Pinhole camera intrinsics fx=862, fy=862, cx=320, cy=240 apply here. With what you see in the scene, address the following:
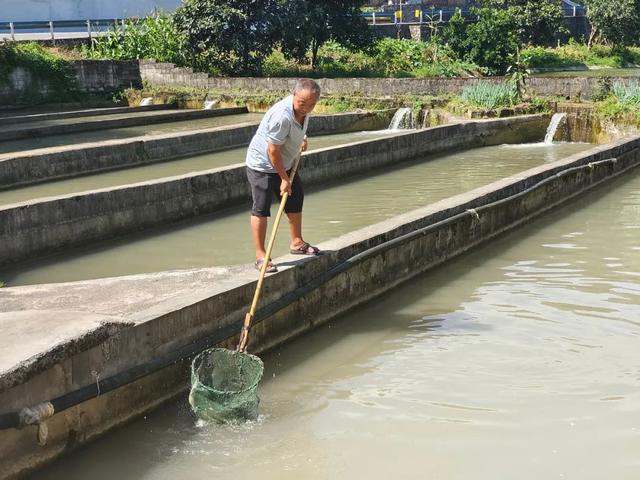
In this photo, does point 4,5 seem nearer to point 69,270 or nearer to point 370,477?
point 69,270

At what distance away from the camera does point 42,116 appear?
20.6 meters

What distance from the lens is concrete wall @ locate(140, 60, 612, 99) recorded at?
744 inches

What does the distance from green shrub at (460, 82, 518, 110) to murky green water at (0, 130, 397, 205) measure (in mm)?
3650

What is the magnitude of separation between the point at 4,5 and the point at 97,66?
12.5 m

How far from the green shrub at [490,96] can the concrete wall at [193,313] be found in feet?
30.3

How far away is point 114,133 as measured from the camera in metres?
18.0

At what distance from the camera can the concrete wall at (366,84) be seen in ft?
62.0

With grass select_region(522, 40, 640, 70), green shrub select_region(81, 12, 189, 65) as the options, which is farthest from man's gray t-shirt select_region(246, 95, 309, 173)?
grass select_region(522, 40, 640, 70)

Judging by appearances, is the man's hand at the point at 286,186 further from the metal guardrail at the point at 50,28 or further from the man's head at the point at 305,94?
the metal guardrail at the point at 50,28

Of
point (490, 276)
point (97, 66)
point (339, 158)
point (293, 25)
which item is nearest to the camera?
point (490, 276)

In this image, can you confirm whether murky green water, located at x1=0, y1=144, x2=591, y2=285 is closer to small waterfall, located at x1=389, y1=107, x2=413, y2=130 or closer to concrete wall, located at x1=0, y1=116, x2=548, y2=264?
concrete wall, located at x1=0, y1=116, x2=548, y2=264

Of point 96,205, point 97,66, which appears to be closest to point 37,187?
point 96,205

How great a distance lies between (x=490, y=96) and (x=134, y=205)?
11.0 meters

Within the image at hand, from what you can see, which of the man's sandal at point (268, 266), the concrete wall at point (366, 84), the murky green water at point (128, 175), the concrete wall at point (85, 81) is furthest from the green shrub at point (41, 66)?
the man's sandal at point (268, 266)
